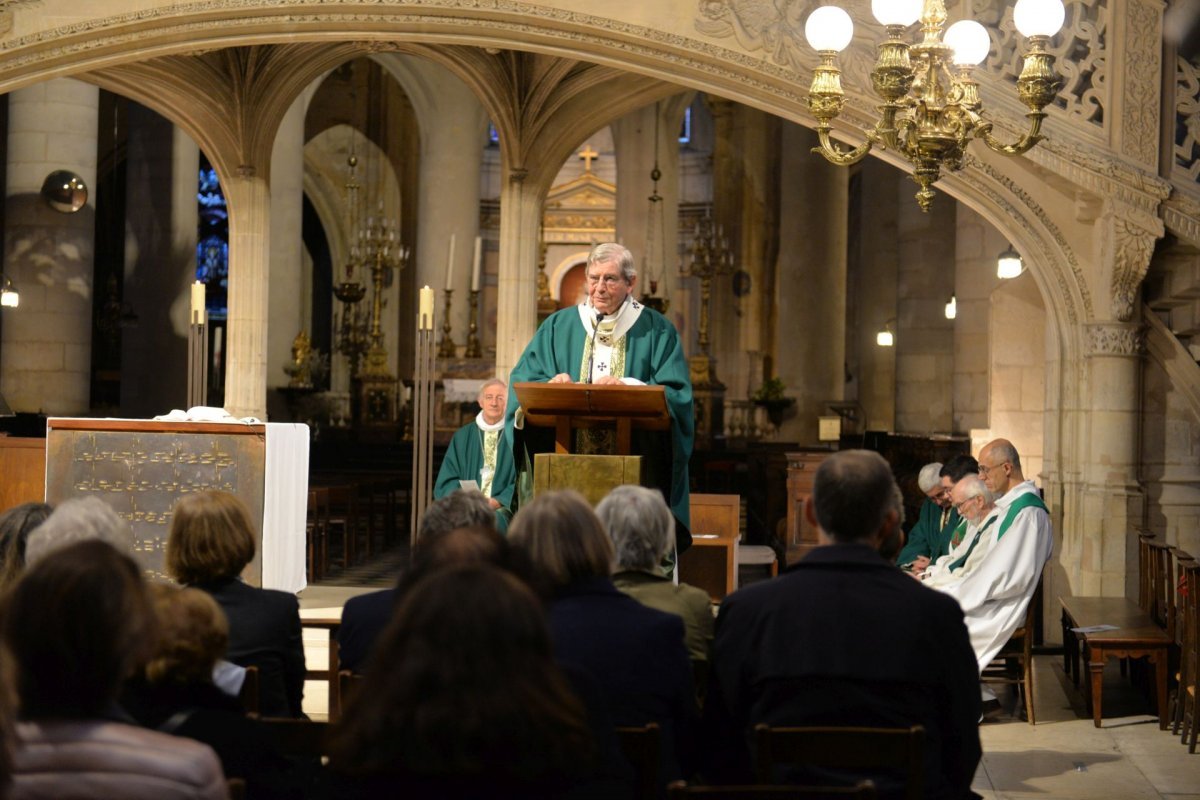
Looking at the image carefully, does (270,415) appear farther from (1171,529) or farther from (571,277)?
(571,277)

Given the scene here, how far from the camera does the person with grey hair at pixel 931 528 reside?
8562mm

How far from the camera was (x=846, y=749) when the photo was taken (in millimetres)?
3312

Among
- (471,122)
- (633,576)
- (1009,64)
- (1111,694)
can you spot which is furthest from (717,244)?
(633,576)

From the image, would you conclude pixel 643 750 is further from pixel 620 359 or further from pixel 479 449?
pixel 479 449

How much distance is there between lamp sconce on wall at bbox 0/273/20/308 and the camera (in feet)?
51.4

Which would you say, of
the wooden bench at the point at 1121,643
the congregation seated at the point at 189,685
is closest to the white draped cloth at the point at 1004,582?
the wooden bench at the point at 1121,643

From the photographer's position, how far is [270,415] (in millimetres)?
19719

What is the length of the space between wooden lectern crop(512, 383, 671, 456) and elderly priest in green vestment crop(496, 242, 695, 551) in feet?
0.54

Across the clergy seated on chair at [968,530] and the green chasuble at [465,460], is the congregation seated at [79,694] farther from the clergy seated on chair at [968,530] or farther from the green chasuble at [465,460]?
the green chasuble at [465,460]

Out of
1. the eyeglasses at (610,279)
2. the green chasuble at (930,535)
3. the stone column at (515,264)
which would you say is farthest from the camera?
the stone column at (515,264)

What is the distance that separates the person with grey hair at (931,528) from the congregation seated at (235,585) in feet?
16.9

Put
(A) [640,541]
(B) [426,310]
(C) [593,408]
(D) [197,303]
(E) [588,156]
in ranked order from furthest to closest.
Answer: (E) [588,156] → (D) [197,303] → (B) [426,310] → (C) [593,408] → (A) [640,541]

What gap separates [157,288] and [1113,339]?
35.9 feet

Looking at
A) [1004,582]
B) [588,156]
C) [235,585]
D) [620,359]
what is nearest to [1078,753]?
[1004,582]
